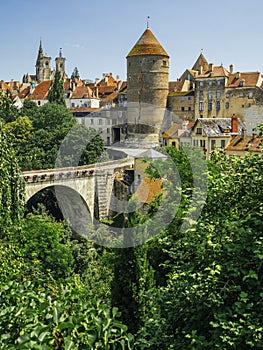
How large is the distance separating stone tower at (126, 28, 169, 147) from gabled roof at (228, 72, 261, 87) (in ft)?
23.6

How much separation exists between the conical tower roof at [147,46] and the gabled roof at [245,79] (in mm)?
7848

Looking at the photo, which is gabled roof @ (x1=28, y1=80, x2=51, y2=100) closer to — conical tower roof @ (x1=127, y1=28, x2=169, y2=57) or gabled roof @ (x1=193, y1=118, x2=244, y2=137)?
conical tower roof @ (x1=127, y1=28, x2=169, y2=57)

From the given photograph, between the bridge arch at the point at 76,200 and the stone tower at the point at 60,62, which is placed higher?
the stone tower at the point at 60,62

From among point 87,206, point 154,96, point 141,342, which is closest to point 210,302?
point 141,342

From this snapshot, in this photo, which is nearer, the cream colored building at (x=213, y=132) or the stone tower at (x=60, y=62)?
the cream colored building at (x=213, y=132)

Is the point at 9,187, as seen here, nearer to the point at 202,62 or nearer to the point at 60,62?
the point at 202,62

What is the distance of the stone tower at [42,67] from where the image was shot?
8738 centimetres

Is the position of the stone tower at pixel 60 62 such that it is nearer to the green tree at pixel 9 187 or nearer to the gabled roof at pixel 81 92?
the gabled roof at pixel 81 92

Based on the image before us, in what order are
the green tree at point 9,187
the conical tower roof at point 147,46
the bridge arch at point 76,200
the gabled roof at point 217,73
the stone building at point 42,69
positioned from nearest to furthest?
1. the green tree at point 9,187
2. the bridge arch at point 76,200
3. the conical tower roof at point 147,46
4. the gabled roof at point 217,73
5. the stone building at point 42,69

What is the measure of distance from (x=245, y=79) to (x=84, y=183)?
83.9 feet

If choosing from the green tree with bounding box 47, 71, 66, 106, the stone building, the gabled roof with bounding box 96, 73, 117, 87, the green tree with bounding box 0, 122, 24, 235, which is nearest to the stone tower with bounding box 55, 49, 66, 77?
the stone building

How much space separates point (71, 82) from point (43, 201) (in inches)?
1446

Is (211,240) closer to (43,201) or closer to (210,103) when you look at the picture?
(43,201)

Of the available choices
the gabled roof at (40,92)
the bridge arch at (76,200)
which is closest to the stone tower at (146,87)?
the bridge arch at (76,200)
